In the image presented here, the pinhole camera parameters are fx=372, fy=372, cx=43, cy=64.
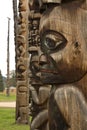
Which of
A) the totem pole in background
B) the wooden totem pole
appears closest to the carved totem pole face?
the wooden totem pole

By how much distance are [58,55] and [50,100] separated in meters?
0.36

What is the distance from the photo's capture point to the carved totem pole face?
272cm

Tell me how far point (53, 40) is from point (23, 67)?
8.51 metres

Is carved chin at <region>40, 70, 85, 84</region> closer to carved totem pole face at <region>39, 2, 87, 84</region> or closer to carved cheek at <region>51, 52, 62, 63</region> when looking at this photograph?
carved totem pole face at <region>39, 2, 87, 84</region>

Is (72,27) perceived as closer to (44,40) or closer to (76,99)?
(44,40)

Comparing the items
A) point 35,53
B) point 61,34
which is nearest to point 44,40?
point 61,34

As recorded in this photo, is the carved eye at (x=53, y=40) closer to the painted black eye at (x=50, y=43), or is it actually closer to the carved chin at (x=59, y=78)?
the painted black eye at (x=50, y=43)

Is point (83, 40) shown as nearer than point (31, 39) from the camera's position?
Yes

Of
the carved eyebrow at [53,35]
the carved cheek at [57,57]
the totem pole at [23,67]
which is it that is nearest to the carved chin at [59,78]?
the carved cheek at [57,57]

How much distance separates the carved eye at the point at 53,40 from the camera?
9.04 ft

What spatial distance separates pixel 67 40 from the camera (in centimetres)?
275

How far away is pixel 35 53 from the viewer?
18.7 feet

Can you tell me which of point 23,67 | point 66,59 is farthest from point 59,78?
point 23,67

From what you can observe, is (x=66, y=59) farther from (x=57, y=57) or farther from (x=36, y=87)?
(x=36, y=87)
